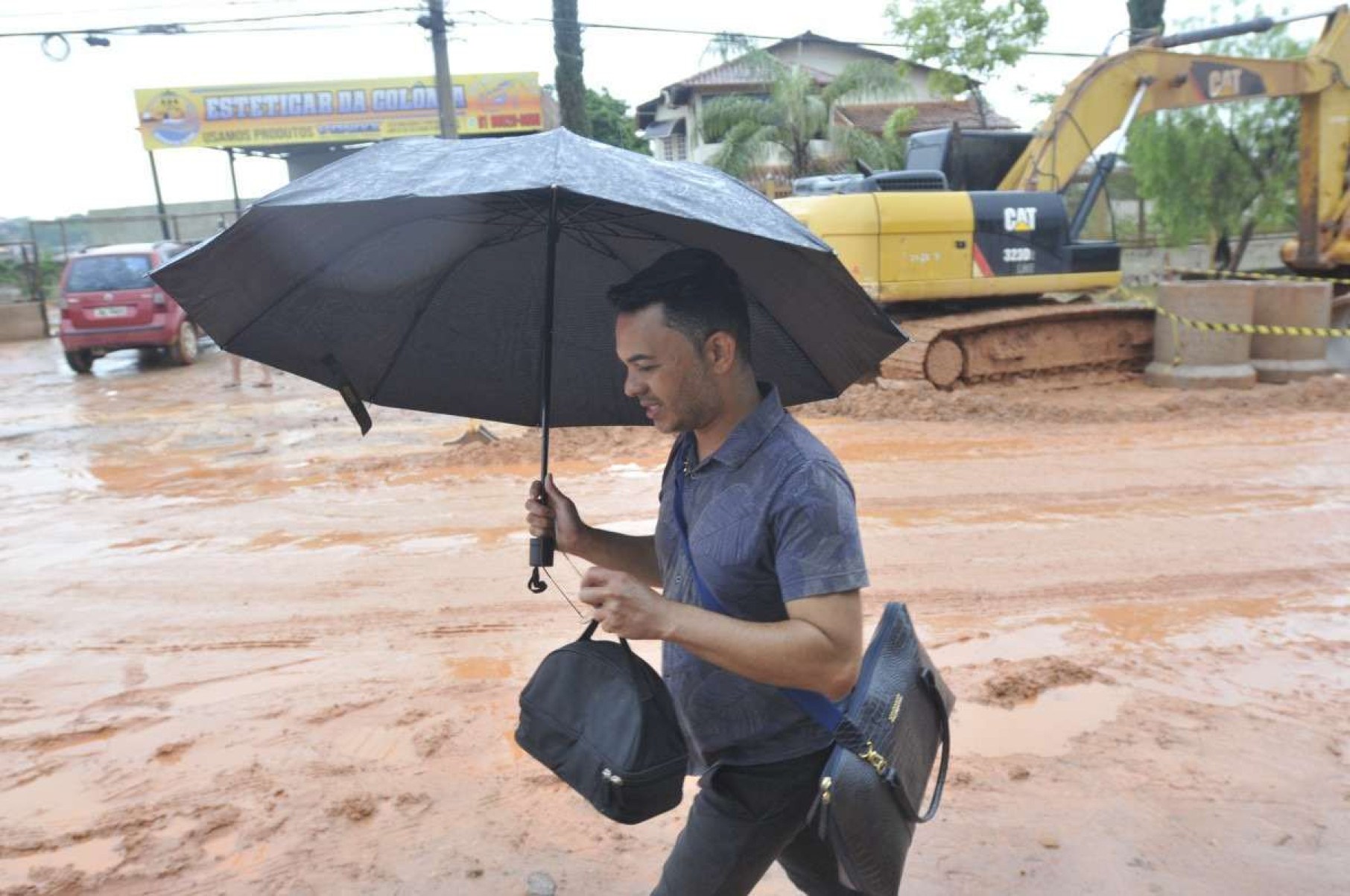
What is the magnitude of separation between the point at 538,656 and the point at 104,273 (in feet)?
46.2

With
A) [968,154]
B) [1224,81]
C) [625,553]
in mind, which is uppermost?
[1224,81]

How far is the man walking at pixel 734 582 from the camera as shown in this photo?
2.00m

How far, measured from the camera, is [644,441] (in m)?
9.99

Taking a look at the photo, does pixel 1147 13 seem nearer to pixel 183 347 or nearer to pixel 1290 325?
pixel 1290 325

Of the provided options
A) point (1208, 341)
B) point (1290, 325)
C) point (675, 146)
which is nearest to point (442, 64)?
point (1208, 341)

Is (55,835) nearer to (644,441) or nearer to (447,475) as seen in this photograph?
(447,475)

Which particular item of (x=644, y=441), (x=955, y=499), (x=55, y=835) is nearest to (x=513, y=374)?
(x=55, y=835)

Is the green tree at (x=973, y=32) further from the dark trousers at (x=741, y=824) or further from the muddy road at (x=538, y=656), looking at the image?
the dark trousers at (x=741, y=824)

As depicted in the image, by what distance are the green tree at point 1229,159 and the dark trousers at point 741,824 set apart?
67.1ft

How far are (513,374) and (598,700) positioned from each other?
1112 millimetres

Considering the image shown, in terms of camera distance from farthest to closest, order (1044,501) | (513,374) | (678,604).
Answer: (1044,501) → (513,374) → (678,604)

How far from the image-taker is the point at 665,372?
2.21 metres

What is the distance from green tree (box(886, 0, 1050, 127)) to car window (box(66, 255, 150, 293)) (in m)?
15.5

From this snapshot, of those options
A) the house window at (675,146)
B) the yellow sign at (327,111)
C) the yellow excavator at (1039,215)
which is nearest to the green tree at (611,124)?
the house window at (675,146)
